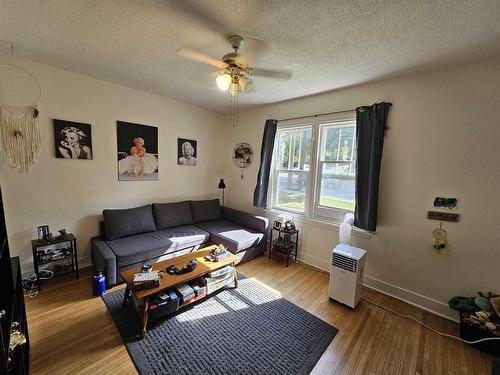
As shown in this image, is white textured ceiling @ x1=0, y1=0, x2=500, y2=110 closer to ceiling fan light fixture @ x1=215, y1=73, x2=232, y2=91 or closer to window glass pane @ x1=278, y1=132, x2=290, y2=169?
ceiling fan light fixture @ x1=215, y1=73, x2=232, y2=91

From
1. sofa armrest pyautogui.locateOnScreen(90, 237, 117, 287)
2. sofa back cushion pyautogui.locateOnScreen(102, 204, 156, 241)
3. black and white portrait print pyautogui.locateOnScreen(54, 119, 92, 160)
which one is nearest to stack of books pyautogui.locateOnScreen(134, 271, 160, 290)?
sofa armrest pyautogui.locateOnScreen(90, 237, 117, 287)

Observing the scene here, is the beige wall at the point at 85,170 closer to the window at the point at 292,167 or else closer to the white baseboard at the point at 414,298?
the window at the point at 292,167

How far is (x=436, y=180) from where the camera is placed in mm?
2143

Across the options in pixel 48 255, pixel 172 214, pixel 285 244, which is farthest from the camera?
pixel 172 214

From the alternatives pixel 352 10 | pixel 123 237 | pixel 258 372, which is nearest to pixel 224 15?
pixel 352 10

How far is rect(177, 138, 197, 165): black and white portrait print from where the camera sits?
12.0ft

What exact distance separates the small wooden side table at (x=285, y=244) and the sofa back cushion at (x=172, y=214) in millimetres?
1449

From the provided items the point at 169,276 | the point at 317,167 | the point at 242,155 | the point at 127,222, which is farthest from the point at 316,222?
the point at 127,222

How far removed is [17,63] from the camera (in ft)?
7.20

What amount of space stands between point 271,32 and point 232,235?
96.4 inches

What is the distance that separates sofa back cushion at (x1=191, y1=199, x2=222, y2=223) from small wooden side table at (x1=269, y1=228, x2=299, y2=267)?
1.16 metres

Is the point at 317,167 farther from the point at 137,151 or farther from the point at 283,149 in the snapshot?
the point at 137,151

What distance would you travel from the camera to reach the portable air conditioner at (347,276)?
215 cm

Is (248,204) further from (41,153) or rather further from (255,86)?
(41,153)
